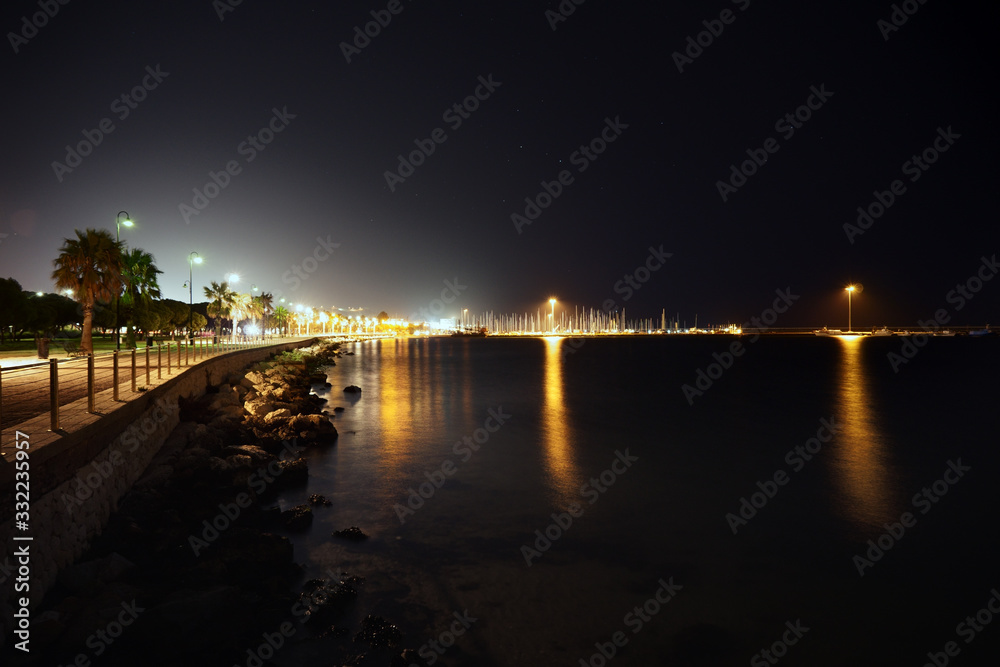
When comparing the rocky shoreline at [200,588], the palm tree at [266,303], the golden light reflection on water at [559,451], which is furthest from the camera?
the palm tree at [266,303]

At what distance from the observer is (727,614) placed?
27.6ft

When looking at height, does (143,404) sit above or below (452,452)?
above

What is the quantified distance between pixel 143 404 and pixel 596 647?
10.7 m

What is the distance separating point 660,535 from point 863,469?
10.3 meters

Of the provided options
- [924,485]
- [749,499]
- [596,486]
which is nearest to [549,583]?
[596,486]

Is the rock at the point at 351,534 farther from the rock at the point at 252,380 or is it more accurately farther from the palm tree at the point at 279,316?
the palm tree at the point at 279,316

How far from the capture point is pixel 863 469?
58.0ft

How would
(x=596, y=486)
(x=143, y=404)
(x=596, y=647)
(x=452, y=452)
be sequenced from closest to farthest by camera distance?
1. (x=596, y=647)
2. (x=143, y=404)
3. (x=596, y=486)
4. (x=452, y=452)

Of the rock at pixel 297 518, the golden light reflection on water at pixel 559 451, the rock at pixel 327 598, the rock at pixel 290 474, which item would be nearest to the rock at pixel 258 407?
the rock at pixel 290 474

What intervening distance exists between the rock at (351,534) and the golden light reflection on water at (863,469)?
434 inches

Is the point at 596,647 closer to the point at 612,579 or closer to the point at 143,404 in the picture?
the point at 612,579

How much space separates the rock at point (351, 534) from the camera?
10711mm

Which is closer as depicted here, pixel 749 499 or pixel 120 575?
pixel 120 575

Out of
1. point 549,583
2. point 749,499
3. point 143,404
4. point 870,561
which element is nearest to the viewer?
point 549,583
